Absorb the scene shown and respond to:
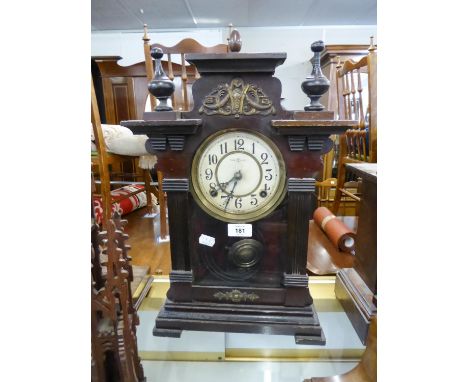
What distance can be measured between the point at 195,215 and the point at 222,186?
0.11 meters

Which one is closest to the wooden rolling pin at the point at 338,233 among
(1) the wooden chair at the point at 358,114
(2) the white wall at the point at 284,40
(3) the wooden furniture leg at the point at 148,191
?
(1) the wooden chair at the point at 358,114

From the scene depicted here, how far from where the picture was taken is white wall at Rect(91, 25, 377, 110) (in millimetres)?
3229

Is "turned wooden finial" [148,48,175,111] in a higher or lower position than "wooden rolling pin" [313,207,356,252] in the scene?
higher

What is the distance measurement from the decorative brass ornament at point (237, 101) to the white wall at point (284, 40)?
2.51 meters

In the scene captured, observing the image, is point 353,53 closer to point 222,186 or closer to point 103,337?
point 222,186

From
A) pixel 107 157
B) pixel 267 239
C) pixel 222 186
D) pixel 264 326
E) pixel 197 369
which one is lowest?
pixel 197 369

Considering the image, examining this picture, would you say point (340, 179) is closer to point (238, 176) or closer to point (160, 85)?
point (238, 176)

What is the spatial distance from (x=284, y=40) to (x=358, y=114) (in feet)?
6.25

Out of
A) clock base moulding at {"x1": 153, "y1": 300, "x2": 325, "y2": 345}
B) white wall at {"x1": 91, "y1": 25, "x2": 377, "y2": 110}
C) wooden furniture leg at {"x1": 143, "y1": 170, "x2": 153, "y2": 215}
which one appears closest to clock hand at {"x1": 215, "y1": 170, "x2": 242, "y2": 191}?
clock base moulding at {"x1": 153, "y1": 300, "x2": 325, "y2": 345}

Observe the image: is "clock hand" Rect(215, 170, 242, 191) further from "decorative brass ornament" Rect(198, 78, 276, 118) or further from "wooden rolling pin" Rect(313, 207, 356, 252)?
"wooden rolling pin" Rect(313, 207, 356, 252)

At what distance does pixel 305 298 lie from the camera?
0.87 meters

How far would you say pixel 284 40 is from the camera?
10.7ft

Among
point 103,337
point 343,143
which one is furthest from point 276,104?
point 343,143

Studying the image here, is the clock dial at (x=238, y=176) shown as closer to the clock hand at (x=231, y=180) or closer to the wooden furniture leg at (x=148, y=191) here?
the clock hand at (x=231, y=180)
